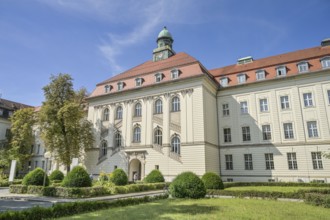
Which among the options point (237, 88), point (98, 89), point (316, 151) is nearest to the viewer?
point (316, 151)

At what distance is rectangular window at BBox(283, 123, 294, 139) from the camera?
94.6ft

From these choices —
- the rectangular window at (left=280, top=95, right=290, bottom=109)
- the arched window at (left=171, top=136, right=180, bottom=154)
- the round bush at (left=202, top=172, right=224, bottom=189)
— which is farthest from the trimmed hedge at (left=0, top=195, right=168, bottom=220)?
the rectangular window at (left=280, top=95, right=290, bottom=109)

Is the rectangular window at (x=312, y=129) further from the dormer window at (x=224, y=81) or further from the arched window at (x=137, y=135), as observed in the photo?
the arched window at (x=137, y=135)

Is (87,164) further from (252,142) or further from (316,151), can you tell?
(316,151)

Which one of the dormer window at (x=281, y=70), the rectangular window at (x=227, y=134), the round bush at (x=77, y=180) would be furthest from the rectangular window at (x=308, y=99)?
the round bush at (x=77, y=180)

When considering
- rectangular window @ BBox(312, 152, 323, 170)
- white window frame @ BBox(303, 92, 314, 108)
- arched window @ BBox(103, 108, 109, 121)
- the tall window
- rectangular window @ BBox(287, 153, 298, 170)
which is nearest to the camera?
rectangular window @ BBox(312, 152, 323, 170)

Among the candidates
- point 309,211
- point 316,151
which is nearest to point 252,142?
point 316,151

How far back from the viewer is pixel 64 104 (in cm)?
3550

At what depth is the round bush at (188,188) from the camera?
52.5 feet

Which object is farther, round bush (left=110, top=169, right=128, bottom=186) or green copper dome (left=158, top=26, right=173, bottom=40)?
green copper dome (left=158, top=26, right=173, bottom=40)

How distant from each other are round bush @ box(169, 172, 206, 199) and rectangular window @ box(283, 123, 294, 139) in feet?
57.9

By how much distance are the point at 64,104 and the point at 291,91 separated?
102 feet

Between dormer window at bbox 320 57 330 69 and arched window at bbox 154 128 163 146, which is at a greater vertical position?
dormer window at bbox 320 57 330 69

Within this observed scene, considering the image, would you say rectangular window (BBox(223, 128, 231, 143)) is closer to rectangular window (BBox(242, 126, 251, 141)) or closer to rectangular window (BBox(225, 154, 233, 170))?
rectangular window (BBox(242, 126, 251, 141))
